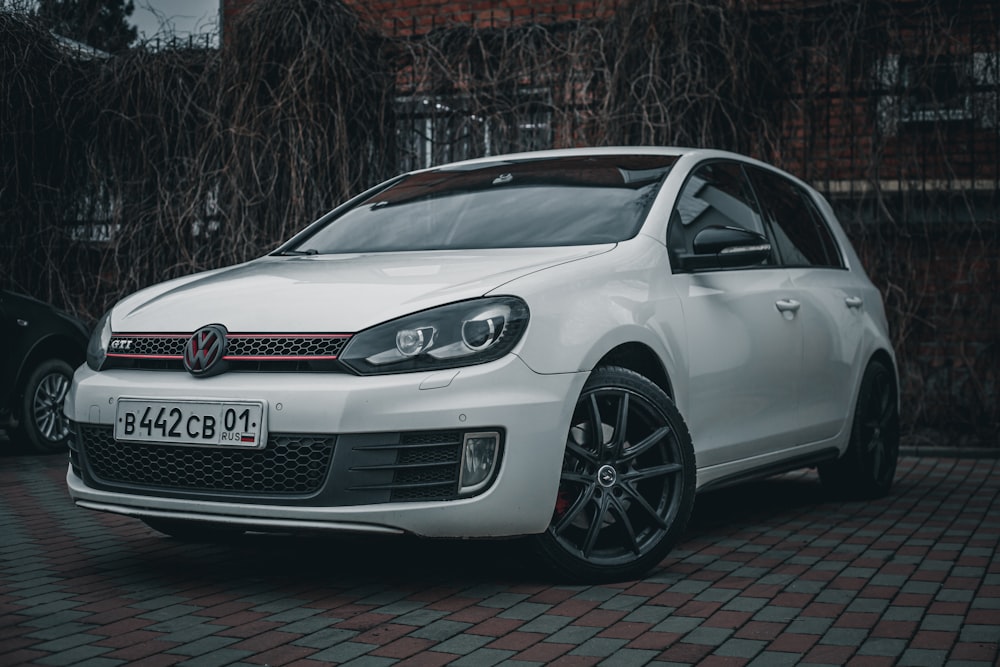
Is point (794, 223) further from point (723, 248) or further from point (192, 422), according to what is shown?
point (192, 422)

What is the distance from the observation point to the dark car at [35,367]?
8711 mm

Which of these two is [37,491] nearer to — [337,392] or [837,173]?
[337,392]

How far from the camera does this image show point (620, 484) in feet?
14.6

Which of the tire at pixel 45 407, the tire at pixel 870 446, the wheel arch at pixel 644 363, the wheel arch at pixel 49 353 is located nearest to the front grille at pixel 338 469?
the wheel arch at pixel 644 363

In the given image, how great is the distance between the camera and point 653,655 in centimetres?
357

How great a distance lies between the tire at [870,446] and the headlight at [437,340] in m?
3.01

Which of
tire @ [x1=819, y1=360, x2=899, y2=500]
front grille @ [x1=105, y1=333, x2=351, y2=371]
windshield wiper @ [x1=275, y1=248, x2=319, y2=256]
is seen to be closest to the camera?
front grille @ [x1=105, y1=333, x2=351, y2=371]

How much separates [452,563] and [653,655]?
1439mm

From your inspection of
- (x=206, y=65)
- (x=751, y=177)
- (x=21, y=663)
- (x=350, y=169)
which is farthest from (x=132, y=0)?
(x=21, y=663)

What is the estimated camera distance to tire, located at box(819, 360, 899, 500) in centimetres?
658

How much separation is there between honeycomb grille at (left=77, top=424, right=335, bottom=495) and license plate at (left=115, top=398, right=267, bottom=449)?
0.14 ft

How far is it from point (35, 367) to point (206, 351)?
17.2 ft

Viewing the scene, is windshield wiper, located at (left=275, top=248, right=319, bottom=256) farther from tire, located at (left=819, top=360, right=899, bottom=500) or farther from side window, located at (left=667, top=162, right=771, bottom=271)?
tire, located at (left=819, top=360, right=899, bottom=500)

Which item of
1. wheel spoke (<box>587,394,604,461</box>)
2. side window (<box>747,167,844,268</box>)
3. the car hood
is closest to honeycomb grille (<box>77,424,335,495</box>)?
the car hood
